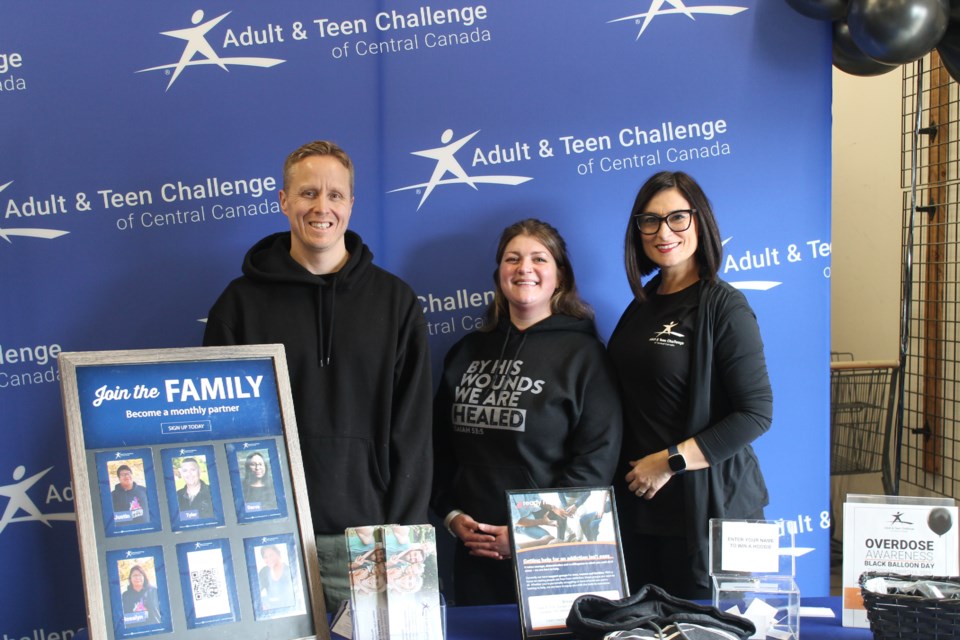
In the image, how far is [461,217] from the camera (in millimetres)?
2586

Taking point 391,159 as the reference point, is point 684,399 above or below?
below

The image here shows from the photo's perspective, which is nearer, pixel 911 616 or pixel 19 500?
pixel 911 616

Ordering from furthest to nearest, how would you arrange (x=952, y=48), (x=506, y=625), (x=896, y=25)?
1. (x=952, y=48)
2. (x=896, y=25)
3. (x=506, y=625)

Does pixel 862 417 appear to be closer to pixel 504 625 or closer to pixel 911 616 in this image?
pixel 911 616

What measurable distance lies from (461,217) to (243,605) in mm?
1514

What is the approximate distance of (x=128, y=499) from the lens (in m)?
1.37

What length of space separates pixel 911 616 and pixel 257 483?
1.15m

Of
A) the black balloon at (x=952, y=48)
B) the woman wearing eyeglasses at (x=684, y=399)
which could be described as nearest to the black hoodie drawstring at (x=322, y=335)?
the woman wearing eyeglasses at (x=684, y=399)

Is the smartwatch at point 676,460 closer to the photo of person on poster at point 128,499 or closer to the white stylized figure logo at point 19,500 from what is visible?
the photo of person on poster at point 128,499

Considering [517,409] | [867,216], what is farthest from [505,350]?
[867,216]

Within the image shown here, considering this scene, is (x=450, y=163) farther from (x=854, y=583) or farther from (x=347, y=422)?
(x=854, y=583)

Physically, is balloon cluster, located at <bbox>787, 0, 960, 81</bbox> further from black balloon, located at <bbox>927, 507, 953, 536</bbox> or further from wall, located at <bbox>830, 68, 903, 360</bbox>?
wall, located at <bbox>830, 68, 903, 360</bbox>

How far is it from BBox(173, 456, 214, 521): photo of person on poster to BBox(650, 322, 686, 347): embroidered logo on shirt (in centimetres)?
121

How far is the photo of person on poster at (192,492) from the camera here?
1396 mm
